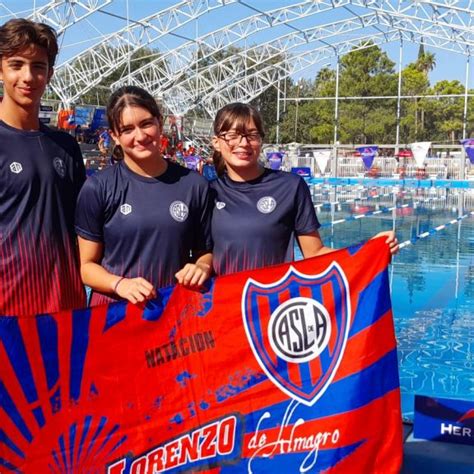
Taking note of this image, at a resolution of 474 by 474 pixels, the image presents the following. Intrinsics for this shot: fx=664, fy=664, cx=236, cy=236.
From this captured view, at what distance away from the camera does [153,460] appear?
241 centimetres

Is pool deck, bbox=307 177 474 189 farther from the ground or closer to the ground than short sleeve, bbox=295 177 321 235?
farther from the ground

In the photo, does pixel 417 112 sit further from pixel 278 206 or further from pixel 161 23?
pixel 278 206

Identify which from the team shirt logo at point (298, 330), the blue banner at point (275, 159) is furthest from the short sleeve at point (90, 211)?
the blue banner at point (275, 159)

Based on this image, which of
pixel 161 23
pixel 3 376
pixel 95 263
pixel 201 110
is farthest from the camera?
pixel 201 110

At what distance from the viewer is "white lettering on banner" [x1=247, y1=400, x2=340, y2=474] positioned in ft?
8.06

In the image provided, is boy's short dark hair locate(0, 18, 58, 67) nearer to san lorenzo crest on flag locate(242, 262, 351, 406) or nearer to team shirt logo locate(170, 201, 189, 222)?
team shirt logo locate(170, 201, 189, 222)

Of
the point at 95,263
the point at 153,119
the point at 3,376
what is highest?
the point at 153,119

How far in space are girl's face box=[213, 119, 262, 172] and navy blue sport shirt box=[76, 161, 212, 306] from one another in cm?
23

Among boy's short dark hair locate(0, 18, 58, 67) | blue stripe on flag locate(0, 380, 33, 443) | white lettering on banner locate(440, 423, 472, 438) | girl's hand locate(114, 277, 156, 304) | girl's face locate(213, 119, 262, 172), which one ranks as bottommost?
white lettering on banner locate(440, 423, 472, 438)

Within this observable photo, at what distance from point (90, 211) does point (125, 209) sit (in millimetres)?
126

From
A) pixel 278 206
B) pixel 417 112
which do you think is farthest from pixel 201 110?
pixel 278 206

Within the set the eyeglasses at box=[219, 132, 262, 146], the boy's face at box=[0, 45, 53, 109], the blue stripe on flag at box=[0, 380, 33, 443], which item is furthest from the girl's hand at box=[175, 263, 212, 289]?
the boy's face at box=[0, 45, 53, 109]

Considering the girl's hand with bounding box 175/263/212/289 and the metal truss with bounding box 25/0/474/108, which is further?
the metal truss with bounding box 25/0/474/108

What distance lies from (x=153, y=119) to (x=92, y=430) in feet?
3.77
